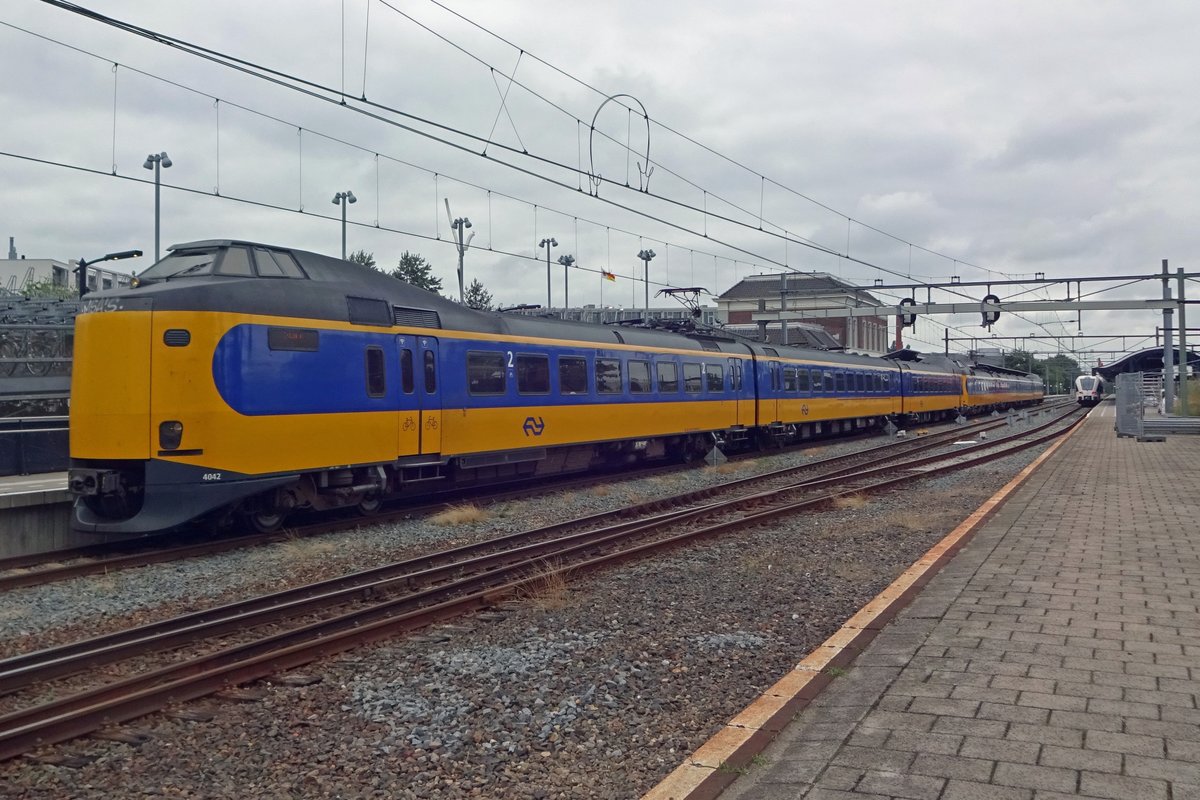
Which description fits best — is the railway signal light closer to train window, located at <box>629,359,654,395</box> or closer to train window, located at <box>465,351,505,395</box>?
train window, located at <box>629,359,654,395</box>

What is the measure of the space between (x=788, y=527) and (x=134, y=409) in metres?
7.71

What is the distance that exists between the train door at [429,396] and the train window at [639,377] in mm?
5581

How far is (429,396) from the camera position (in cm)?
1301

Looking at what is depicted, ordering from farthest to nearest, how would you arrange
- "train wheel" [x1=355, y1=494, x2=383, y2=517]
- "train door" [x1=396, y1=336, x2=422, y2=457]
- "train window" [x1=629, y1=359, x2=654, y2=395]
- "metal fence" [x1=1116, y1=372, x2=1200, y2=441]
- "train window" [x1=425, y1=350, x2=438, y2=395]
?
1. "metal fence" [x1=1116, y1=372, x2=1200, y2=441]
2. "train window" [x1=629, y1=359, x2=654, y2=395]
3. "train window" [x1=425, y1=350, x2=438, y2=395]
4. "train wheel" [x1=355, y1=494, x2=383, y2=517]
5. "train door" [x1=396, y1=336, x2=422, y2=457]

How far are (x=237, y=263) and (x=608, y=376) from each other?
7728 millimetres

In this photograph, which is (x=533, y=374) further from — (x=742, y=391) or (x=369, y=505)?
(x=742, y=391)

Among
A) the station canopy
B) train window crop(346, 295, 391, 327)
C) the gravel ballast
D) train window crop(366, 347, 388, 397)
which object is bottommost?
the gravel ballast

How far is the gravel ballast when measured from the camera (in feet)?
14.4

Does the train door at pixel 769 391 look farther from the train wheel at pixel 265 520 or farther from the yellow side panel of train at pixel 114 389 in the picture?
the yellow side panel of train at pixel 114 389

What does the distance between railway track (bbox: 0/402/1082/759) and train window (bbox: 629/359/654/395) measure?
18.3 feet

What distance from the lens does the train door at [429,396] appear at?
1289 cm

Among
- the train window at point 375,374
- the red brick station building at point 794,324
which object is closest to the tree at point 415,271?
the red brick station building at point 794,324

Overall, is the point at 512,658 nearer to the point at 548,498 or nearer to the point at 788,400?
the point at 548,498

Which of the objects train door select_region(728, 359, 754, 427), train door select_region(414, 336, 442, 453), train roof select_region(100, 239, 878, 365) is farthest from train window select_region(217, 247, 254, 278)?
train door select_region(728, 359, 754, 427)
